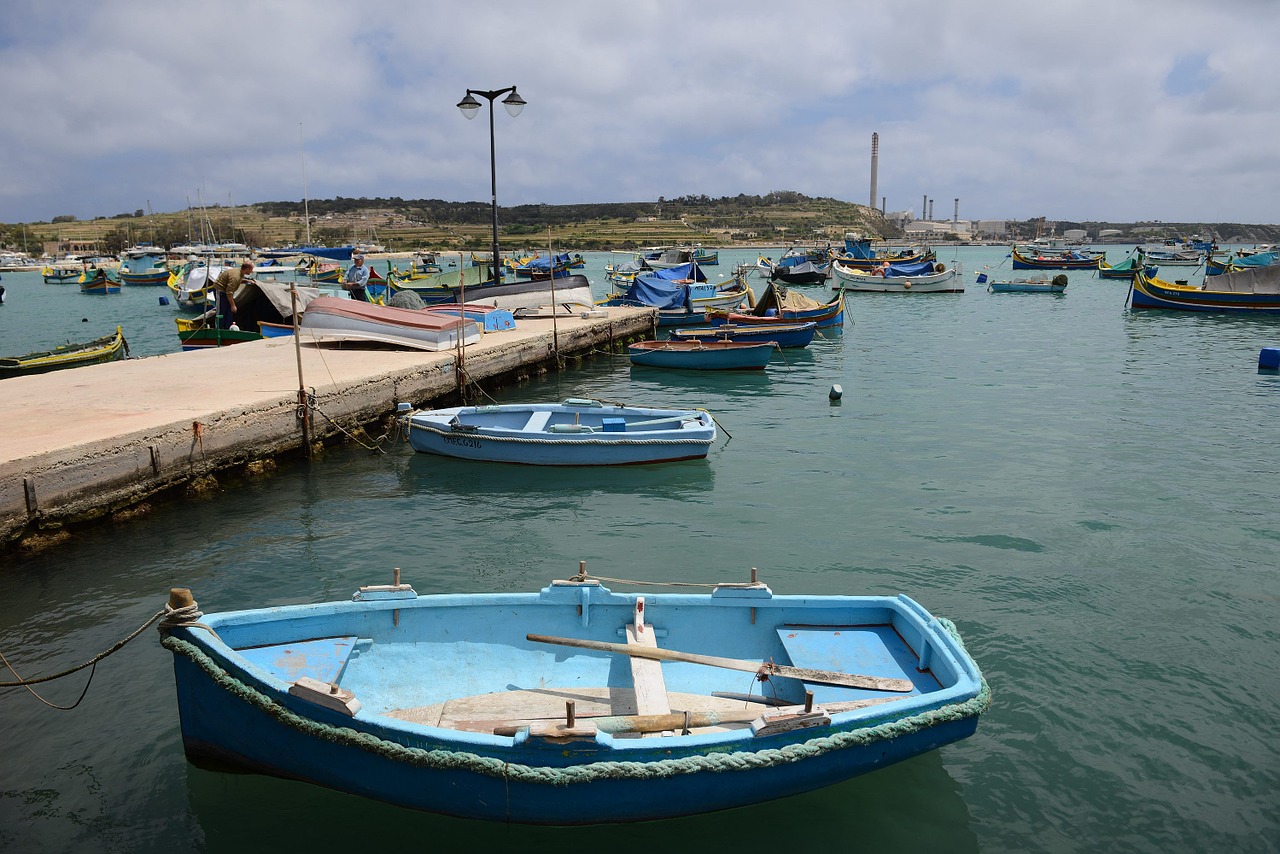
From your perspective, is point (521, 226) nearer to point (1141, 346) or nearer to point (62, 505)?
point (1141, 346)

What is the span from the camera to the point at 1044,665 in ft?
24.0

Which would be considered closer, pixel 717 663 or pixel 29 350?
pixel 717 663

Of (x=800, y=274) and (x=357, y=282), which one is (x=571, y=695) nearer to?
(x=357, y=282)

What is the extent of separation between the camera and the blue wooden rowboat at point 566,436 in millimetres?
13219

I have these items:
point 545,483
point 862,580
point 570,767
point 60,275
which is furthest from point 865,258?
point 60,275

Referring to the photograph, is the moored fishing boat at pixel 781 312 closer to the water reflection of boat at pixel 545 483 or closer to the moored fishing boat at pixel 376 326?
the moored fishing boat at pixel 376 326

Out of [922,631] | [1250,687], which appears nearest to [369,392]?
[922,631]

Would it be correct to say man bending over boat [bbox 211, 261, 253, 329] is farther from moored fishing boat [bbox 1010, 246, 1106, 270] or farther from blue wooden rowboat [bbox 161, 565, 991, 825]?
moored fishing boat [bbox 1010, 246, 1106, 270]

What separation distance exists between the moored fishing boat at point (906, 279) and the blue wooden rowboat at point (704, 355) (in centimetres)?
3119

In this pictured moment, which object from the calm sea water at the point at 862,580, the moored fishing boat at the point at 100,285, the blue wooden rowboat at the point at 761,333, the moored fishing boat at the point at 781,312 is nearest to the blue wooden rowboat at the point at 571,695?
the calm sea water at the point at 862,580

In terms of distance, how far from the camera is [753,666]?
5.94 meters

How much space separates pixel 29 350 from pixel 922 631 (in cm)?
3367

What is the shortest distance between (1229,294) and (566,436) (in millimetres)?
38677

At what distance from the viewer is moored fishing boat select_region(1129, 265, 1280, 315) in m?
38.8
